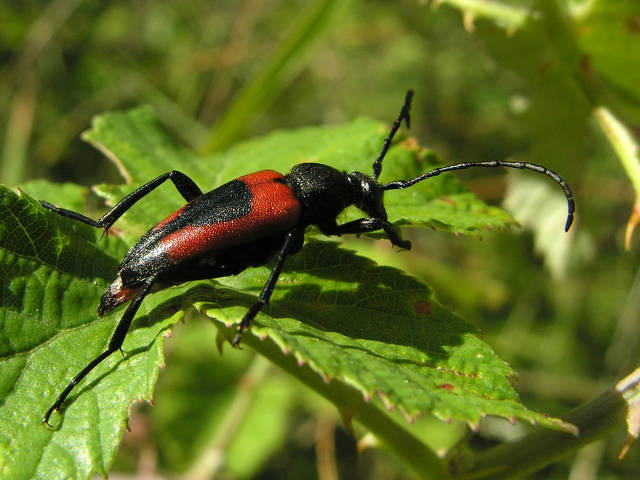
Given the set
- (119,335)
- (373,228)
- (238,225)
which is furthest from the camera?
(373,228)

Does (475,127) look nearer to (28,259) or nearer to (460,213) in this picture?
(460,213)

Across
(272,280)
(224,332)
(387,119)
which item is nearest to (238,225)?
(272,280)

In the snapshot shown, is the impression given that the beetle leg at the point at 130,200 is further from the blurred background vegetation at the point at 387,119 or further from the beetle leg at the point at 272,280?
the blurred background vegetation at the point at 387,119

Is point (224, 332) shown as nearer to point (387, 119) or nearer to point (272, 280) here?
point (272, 280)

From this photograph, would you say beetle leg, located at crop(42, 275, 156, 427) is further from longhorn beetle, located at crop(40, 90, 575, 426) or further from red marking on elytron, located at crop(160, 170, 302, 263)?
red marking on elytron, located at crop(160, 170, 302, 263)

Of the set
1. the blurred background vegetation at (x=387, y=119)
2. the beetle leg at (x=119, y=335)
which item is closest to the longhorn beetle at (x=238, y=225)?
the beetle leg at (x=119, y=335)

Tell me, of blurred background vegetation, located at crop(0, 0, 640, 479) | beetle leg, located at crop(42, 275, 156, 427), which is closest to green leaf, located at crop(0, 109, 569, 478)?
beetle leg, located at crop(42, 275, 156, 427)
